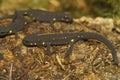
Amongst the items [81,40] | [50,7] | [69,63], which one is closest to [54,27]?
[81,40]

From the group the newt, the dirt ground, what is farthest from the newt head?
the dirt ground

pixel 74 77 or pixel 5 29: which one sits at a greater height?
pixel 5 29

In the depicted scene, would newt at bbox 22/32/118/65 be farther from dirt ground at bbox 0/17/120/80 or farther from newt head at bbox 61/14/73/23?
newt head at bbox 61/14/73/23

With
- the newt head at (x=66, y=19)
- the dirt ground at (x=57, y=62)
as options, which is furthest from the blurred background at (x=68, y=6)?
the dirt ground at (x=57, y=62)

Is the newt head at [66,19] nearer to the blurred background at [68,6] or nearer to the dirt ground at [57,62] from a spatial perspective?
the dirt ground at [57,62]

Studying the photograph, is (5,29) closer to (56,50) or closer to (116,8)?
(56,50)

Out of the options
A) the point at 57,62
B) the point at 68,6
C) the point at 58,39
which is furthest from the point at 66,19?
the point at 68,6
